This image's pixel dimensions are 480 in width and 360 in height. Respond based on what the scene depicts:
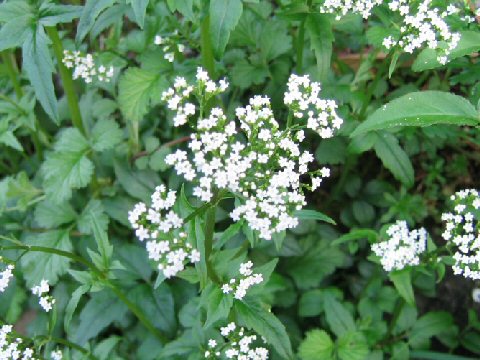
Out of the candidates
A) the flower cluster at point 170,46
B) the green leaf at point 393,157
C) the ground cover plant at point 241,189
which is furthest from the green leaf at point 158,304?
the green leaf at point 393,157

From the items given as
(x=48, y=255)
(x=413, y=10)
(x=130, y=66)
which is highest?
(x=413, y=10)

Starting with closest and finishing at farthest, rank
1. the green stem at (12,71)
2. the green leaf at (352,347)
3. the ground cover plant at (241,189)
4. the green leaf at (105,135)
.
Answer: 1. the ground cover plant at (241,189)
2. the green leaf at (352,347)
3. the green leaf at (105,135)
4. the green stem at (12,71)

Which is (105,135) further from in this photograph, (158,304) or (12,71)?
(158,304)

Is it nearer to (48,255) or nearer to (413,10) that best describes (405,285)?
(413,10)

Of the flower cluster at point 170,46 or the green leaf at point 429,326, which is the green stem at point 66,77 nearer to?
the flower cluster at point 170,46

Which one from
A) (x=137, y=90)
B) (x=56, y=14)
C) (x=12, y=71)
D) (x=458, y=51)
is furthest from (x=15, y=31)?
(x=458, y=51)

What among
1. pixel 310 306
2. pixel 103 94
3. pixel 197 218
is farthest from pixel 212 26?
pixel 103 94
